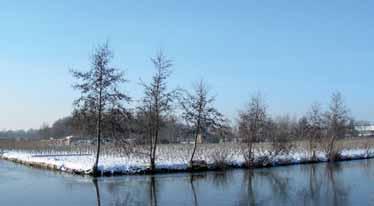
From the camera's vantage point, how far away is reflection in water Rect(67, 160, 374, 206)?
2469cm

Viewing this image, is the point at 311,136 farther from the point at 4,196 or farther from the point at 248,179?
the point at 4,196

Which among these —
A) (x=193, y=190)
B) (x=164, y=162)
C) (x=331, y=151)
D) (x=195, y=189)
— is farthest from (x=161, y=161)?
(x=331, y=151)

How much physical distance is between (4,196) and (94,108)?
552 inches

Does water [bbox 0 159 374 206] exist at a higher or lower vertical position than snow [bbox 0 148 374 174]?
lower

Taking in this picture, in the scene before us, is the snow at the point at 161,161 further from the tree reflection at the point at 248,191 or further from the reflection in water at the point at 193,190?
the tree reflection at the point at 248,191

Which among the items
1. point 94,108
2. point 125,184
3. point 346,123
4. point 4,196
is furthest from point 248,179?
point 346,123

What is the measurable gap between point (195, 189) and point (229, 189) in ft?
6.10

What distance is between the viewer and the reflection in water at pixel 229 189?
2469 cm

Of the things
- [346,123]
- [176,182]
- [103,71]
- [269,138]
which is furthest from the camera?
[346,123]

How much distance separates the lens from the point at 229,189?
29781 mm

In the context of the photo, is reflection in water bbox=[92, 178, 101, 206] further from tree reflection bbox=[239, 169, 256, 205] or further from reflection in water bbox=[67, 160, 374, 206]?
tree reflection bbox=[239, 169, 256, 205]

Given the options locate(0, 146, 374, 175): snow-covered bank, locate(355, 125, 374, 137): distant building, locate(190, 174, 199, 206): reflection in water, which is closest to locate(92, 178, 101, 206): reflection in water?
locate(0, 146, 374, 175): snow-covered bank

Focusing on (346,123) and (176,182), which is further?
(346,123)

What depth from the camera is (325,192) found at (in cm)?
2759
